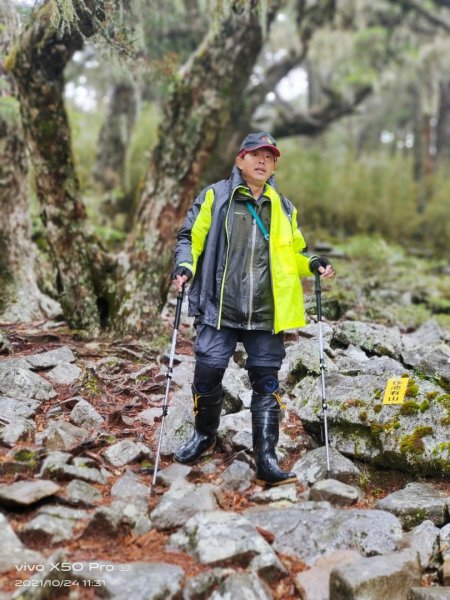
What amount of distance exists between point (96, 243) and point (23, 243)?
45.4 inches

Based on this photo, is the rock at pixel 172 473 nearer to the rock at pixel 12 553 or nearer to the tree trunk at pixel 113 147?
the rock at pixel 12 553

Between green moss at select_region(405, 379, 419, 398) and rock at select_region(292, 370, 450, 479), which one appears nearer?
rock at select_region(292, 370, 450, 479)

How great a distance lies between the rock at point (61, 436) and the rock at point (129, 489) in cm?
49

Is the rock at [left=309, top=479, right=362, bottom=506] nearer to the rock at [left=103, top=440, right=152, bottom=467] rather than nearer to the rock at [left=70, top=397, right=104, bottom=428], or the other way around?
the rock at [left=103, top=440, right=152, bottom=467]

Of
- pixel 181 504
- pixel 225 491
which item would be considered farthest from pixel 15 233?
pixel 181 504

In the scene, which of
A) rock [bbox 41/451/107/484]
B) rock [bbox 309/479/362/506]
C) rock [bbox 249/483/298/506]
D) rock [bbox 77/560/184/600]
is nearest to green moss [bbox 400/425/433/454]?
rock [bbox 309/479/362/506]

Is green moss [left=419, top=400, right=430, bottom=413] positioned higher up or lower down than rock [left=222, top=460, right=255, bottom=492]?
higher up

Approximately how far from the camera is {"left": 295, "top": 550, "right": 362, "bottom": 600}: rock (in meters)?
2.67

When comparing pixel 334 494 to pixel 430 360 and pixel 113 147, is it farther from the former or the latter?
pixel 113 147

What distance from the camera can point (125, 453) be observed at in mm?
3758

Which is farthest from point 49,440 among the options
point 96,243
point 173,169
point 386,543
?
point 173,169

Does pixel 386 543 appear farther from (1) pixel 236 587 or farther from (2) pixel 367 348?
(2) pixel 367 348

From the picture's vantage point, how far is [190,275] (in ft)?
12.0

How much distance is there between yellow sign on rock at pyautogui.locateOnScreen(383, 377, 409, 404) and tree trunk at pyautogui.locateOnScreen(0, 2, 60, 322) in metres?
4.04
